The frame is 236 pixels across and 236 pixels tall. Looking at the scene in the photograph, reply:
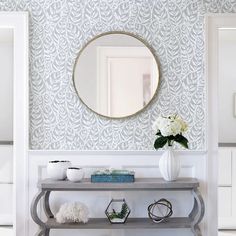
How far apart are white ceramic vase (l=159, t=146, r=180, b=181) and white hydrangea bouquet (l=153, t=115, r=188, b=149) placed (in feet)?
0.27

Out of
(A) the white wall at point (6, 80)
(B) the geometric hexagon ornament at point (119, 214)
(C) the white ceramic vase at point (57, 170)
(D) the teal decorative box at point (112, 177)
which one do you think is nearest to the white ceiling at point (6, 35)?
(A) the white wall at point (6, 80)

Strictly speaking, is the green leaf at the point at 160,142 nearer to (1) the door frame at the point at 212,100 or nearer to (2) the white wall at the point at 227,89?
(1) the door frame at the point at 212,100

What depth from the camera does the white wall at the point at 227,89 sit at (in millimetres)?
5727

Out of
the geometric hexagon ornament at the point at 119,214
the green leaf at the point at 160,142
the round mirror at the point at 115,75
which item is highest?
the round mirror at the point at 115,75

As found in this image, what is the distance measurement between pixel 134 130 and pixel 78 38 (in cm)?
85

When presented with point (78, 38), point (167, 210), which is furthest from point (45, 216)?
point (78, 38)

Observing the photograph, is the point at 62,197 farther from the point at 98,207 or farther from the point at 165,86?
the point at 165,86

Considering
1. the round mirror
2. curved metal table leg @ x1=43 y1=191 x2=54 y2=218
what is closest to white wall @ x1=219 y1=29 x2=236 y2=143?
the round mirror

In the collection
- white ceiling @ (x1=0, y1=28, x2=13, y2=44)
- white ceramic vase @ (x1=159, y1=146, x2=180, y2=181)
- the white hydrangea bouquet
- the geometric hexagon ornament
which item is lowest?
the geometric hexagon ornament

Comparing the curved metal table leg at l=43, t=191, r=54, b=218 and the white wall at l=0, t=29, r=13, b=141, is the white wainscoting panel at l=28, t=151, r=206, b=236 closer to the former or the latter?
the curved metal table leg at l=43, t=191, r=54, b=218

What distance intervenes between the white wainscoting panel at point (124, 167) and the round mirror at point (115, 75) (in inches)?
13.9

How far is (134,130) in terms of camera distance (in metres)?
3.39

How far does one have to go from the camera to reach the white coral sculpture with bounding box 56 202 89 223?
10.2 feet

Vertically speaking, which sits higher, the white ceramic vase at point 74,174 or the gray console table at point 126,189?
the white ceramic vase at point 74,174
